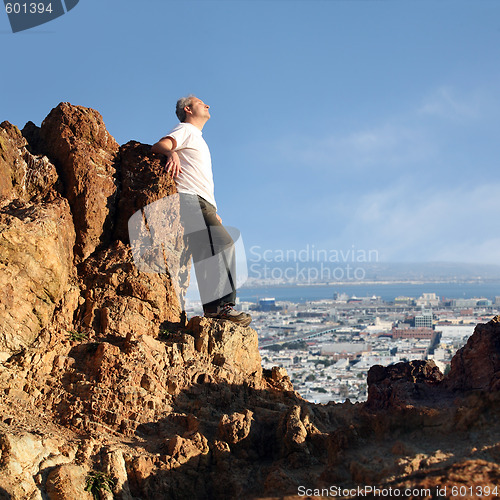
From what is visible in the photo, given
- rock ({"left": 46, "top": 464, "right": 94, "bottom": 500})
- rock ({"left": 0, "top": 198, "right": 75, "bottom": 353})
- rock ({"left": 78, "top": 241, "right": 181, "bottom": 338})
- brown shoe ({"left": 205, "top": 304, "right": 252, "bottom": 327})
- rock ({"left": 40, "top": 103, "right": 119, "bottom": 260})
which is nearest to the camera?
rock ({"left": 46, "top": 464, "right": 94, "bottom": 500})

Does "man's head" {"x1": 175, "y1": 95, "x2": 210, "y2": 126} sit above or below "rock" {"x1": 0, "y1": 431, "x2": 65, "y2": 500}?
above

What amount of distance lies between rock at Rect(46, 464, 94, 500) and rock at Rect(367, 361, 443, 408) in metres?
3.28

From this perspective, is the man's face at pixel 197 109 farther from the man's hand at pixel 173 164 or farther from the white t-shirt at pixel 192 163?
Answer: the man's hand at pixel 173 164

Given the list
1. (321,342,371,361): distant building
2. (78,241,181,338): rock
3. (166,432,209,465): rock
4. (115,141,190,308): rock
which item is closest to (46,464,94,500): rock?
(166,432,209,465): rock

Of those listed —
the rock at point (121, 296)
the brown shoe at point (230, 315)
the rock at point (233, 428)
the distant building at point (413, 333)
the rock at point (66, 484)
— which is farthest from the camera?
the distant building at point (413, 333)

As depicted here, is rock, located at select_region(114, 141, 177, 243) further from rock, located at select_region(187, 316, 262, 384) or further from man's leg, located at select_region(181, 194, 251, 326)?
rock, located at select_region(187, 316, 262, 384)

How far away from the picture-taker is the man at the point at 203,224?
8812 mm

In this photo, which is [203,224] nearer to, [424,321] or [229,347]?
[229,347]

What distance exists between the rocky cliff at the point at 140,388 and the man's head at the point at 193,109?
3.39 ft

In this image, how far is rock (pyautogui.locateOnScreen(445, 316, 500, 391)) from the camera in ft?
22.1

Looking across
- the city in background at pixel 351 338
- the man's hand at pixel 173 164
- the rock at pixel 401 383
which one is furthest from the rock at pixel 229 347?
the city in background at pixel 351 338

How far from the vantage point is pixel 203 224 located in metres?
8.87

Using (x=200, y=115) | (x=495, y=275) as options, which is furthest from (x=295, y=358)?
(x=495, y=275)

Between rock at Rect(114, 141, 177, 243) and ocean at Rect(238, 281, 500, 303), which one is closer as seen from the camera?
rock at Rect(114, 141, 177, 243)
